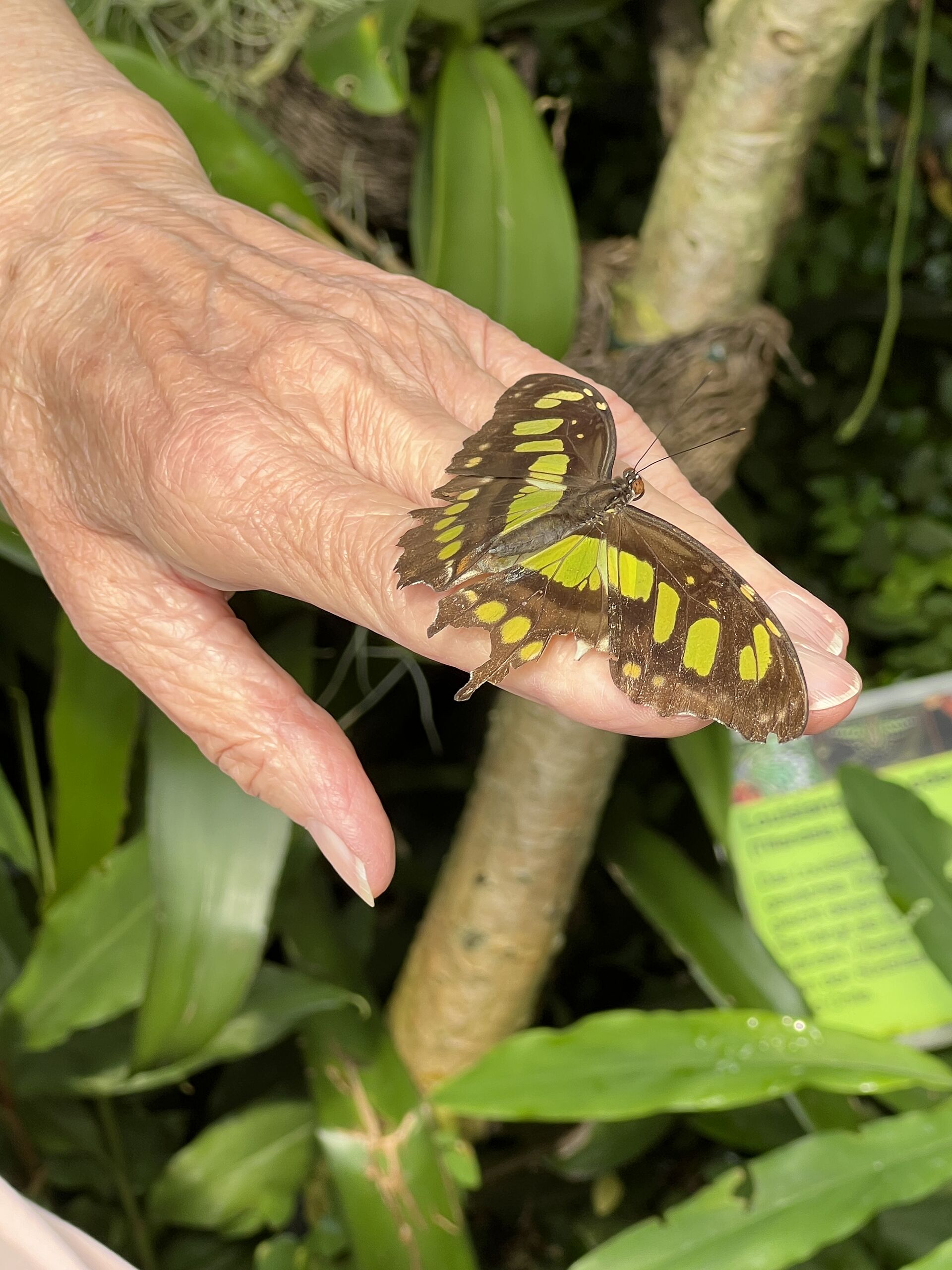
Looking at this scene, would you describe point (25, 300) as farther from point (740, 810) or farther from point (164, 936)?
point (740, 810)

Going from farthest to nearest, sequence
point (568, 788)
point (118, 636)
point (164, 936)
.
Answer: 1. point (568, 788)
2. point (164, 936)
3. point (118, 636)

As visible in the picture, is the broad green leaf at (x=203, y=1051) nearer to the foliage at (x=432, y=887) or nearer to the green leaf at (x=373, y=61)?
the foliage at (x=432, y=887)

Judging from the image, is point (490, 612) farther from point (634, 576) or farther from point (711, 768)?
point (711, 768)

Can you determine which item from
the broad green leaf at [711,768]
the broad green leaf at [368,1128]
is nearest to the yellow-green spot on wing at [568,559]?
the broad green leaf at [711,768]

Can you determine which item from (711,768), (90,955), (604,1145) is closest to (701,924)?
(711,768)

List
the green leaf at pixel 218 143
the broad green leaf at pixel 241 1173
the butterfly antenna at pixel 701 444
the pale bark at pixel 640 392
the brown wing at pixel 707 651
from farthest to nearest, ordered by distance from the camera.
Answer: the broad green leaf at pixel 241 1173, the green leaf at pixel 218 143, the pale bark at pixel 640 392, the butterfly antenna at pixel 701 444, the brown wing at pixel 707 651

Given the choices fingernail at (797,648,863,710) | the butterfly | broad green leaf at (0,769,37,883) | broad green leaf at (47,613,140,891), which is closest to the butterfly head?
the butterfly

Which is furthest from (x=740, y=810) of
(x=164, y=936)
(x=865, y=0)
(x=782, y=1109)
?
(x=865, y=0)

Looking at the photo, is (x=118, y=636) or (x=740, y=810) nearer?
(x=118, y=636)
